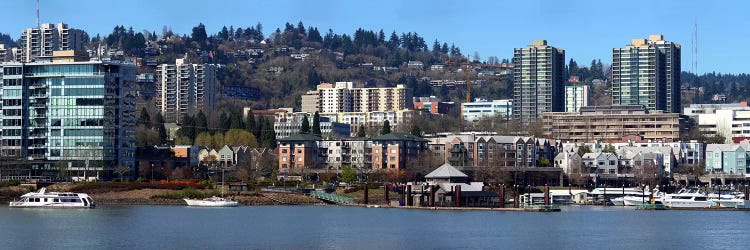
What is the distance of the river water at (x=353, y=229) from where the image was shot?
73.9m

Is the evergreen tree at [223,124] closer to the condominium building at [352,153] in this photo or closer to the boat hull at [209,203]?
the condominium building at [352,153]

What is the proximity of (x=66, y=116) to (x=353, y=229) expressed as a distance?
167 ft

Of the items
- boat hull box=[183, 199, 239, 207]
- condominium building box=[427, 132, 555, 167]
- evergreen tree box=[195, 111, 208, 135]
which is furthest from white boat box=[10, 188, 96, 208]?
evergreen tree box=[195, 111, 208, 135]

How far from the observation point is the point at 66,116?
419 ft

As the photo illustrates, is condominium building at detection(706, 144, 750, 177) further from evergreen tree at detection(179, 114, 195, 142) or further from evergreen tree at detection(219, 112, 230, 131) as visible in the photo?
evergreen tree at detection(179, 114, 195, 142)

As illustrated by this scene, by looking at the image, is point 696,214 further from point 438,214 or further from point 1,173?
point 1,173

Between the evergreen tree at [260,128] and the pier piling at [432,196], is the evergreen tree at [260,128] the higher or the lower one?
the higher one

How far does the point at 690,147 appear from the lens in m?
194

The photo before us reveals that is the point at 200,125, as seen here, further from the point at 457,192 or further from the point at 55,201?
the point at 457,192

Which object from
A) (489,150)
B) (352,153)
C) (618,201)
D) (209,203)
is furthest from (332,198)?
(489,150)

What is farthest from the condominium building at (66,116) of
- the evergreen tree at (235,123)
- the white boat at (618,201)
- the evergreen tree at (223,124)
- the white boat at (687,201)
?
the evergreen tree at (235,123)

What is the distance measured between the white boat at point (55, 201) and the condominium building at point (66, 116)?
17632 mm

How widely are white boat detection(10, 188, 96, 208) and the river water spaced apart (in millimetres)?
2449

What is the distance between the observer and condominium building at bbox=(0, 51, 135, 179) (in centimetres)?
12725
